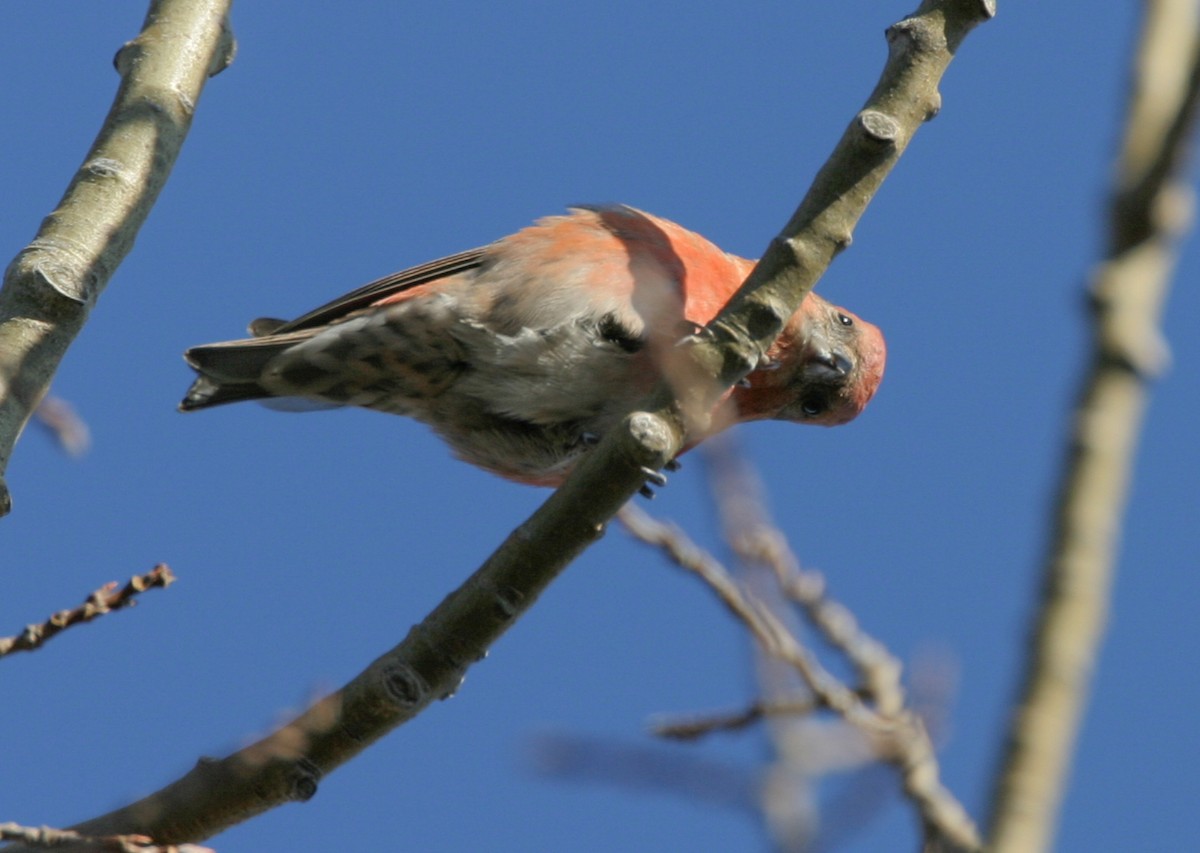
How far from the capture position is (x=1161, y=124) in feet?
4.63

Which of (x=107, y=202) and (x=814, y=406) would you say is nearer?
(x=107, y=202)

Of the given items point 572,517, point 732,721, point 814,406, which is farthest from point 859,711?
point 814,406

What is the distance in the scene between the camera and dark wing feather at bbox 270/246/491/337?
529cm

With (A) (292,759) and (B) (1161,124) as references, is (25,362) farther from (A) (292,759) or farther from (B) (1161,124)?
(B) (1161,124)

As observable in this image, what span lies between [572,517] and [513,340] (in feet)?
5.81

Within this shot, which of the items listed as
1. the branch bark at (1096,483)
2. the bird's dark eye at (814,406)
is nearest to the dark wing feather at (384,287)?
the bird's dark eye at (814,406)

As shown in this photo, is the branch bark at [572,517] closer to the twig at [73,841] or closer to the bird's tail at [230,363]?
the twig at [73,841]

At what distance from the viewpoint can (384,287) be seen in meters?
5.29

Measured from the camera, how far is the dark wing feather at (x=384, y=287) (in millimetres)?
5293

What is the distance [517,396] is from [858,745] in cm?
321

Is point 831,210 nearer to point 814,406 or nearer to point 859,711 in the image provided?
point 859,711

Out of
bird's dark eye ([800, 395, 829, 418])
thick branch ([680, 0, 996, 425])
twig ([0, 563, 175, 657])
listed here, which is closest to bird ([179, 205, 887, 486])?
bird's dark eye ([800, 395, 829, 418])

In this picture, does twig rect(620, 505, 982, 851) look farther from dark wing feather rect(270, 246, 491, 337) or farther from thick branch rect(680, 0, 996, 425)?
dark wing feather rect(270, 246, 491, 337)

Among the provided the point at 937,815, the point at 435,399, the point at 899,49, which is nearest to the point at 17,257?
the point at 435,399
